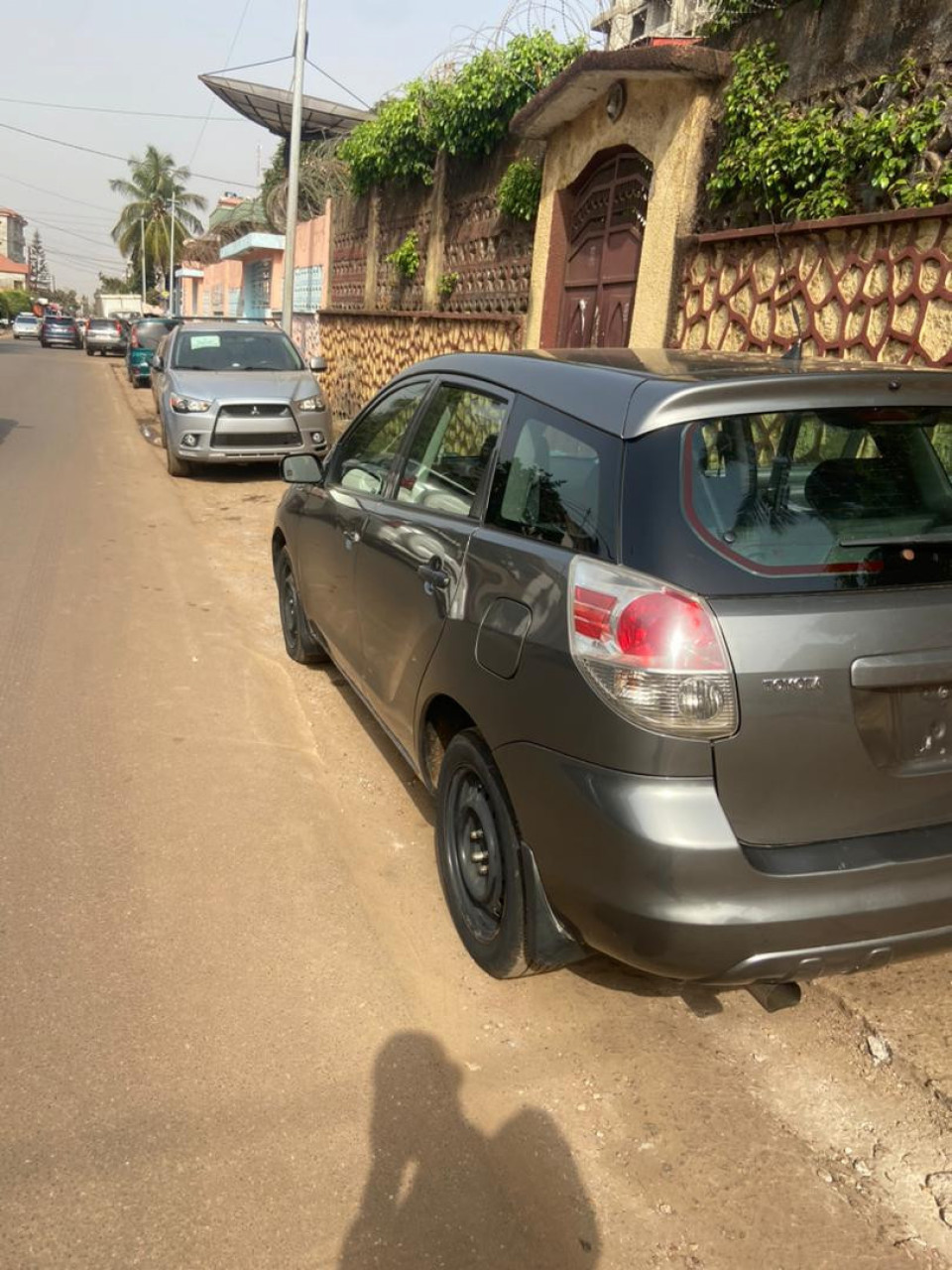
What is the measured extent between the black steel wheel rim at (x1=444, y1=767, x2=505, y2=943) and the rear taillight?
2.29ft

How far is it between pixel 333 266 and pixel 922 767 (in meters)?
17.5

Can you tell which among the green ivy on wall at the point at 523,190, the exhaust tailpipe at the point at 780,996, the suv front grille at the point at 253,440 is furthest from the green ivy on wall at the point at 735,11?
the exhaust tailpipe at the point at 780,996

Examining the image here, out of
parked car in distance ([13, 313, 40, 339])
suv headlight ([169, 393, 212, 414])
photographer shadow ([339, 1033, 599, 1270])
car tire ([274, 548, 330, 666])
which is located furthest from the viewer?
parked car in distance ([13, 313, 40, 339])

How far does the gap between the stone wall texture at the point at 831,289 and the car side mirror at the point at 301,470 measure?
106 inches

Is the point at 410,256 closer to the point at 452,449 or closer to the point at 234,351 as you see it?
the point at 234,351

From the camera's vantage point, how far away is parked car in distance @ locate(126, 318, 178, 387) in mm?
22984

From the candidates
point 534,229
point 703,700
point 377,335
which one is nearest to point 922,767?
point 703,700

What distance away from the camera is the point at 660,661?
6.97ft

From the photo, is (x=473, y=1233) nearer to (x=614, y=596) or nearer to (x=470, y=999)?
(x=470, y=999)

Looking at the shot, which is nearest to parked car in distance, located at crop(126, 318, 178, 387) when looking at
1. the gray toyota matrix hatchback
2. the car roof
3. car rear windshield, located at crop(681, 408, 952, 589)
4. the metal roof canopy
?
the metal roof canopy

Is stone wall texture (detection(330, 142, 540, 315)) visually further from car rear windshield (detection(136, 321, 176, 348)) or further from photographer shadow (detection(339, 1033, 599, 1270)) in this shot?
photographer shadow (detection(339, 1033, 599, 1270))

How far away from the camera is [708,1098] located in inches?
98.2

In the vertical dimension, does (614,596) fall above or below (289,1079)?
above

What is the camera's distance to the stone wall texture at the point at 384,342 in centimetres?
1086
